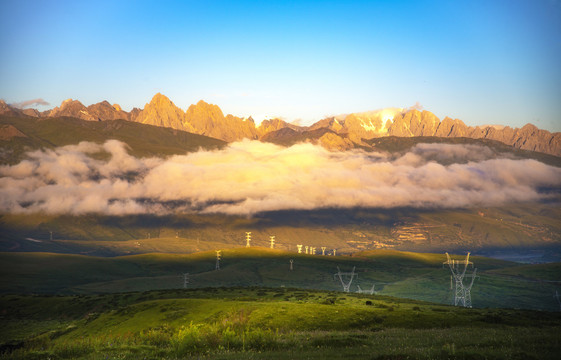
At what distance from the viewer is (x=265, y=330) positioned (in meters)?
71.9

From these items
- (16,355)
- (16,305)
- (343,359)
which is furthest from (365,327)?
(16,305)

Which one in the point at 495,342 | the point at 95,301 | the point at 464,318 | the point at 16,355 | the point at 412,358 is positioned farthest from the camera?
the point at 95,301

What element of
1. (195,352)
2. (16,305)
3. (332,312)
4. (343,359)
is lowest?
(16,305)

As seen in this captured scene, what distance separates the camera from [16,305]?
535ft

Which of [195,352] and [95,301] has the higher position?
[195,352]

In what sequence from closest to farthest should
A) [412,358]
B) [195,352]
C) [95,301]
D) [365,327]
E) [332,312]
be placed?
[412,358] < [195,352] < [365,327] < [332,312] < [95,301]

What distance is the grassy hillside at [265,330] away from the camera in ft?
118

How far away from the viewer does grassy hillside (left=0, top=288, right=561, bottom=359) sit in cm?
3609

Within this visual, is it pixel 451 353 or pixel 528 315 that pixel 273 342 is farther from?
pixel 528 315

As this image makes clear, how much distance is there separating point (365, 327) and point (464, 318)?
18727 millimetres

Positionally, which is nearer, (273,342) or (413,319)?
(273,342)

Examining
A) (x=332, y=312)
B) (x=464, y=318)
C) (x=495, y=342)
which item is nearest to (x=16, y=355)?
(x=495, y=342)

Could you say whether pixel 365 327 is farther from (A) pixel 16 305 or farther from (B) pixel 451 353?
(A) pixel 16 305

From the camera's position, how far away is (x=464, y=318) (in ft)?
256
